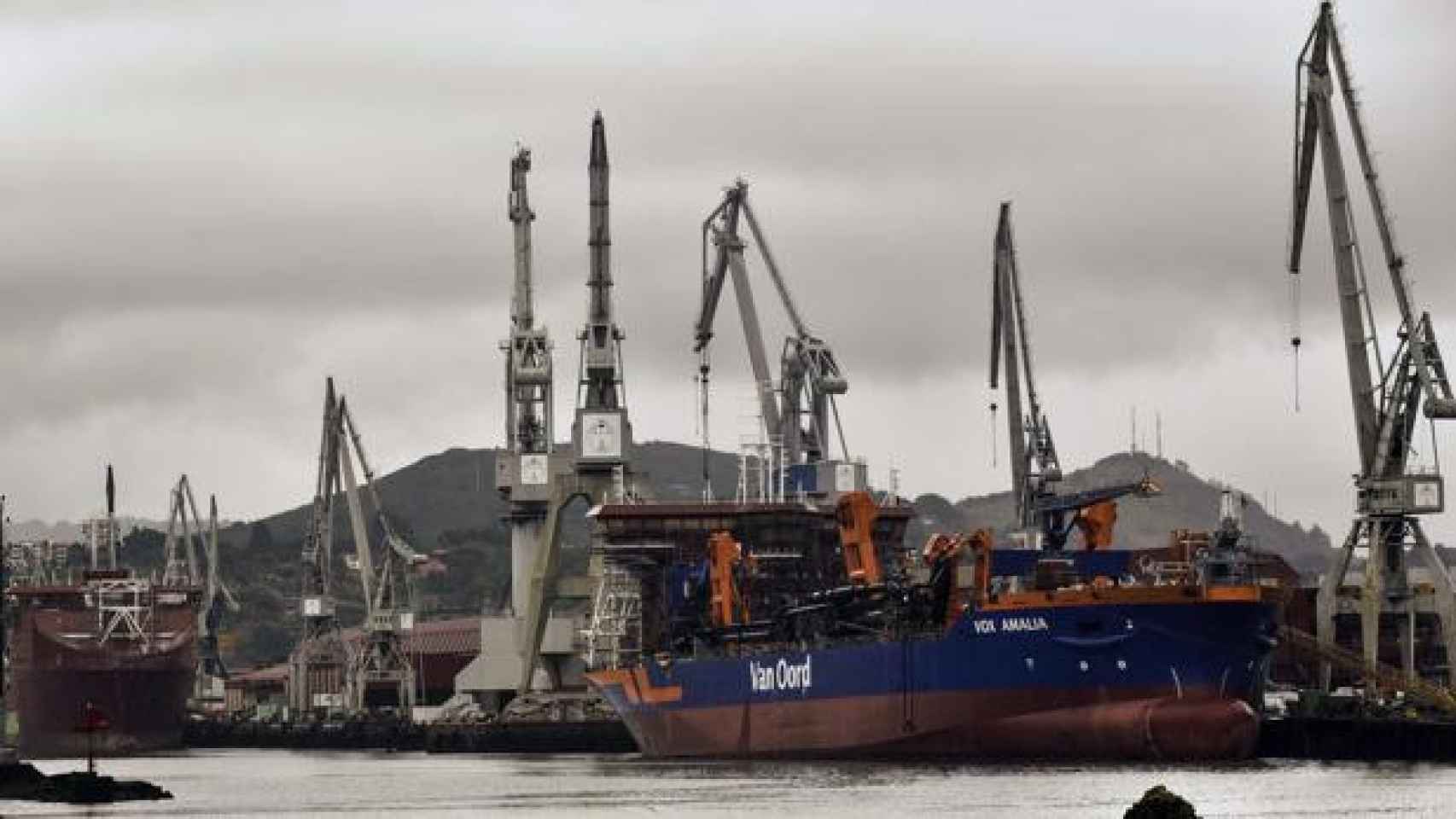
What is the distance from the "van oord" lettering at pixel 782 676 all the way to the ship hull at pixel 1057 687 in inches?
16.6

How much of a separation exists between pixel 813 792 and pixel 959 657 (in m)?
16.7

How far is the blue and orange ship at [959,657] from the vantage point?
104062mm

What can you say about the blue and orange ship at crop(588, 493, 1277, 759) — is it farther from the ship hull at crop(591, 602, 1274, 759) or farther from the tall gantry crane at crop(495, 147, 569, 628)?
the tall gantry crane at crop(495, 147, 569, 628)

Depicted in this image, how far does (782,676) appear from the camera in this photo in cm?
12044

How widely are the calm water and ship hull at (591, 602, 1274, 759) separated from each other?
234cm

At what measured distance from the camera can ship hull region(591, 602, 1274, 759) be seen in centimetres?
10344

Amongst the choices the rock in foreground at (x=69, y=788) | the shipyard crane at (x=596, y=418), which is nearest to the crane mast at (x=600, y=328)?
the shipyard crane at (x=596, y=418)

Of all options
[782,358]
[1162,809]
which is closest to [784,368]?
[782,358]

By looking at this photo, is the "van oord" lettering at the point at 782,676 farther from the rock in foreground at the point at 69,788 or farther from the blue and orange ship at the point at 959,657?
the rock in foreground at the point at 69,788

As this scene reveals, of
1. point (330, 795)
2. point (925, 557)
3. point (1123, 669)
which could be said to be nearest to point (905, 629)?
point (925, 557)

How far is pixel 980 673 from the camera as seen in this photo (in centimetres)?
10800

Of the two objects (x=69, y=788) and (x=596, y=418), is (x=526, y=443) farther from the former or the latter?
(x=69, y=788)

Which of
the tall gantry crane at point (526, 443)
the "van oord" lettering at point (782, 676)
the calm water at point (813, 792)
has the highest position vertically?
the tall gantry crane at point (526, 443)

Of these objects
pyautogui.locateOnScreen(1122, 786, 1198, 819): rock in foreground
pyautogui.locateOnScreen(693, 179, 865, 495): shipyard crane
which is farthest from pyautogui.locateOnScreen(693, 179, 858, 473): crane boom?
pyautogui.locateOnScreen(1122, 786, 1198, 819): rock in foreground
